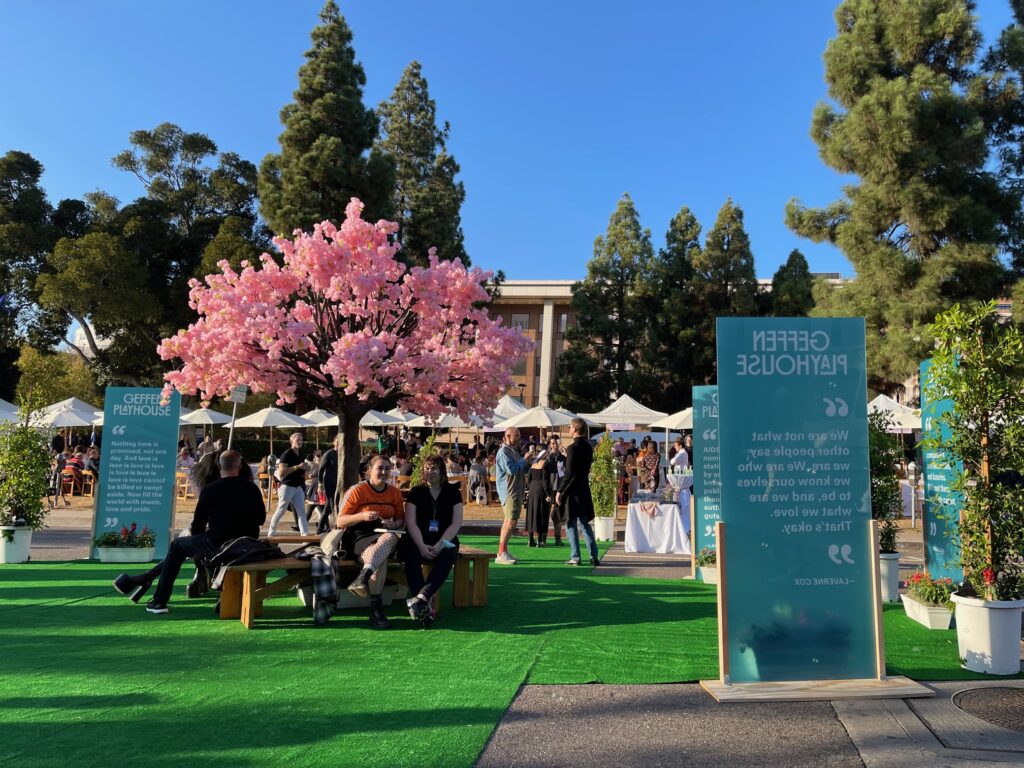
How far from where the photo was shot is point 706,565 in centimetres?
888

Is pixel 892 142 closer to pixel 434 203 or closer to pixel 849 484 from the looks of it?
pixel 849 484

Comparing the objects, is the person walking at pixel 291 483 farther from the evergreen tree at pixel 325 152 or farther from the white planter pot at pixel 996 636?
the evergreen tree at pixel 325 152

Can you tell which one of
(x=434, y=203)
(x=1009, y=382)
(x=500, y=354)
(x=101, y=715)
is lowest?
(x=101, y=715)

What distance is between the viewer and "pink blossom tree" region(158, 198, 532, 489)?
315 inches

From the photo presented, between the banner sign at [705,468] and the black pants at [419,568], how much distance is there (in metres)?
3.73

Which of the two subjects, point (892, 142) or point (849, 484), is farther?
point (892, 142)

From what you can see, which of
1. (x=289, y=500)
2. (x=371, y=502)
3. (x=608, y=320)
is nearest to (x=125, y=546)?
(x=289, y=500)

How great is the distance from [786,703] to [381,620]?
320 cm

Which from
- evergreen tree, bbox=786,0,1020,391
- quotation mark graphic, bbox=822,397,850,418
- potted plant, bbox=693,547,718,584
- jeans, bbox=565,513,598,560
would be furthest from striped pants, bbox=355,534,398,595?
evergreen tree, bbox=786,0,1020,391

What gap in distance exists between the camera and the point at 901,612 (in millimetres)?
7113

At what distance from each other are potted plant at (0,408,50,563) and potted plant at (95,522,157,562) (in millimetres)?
925

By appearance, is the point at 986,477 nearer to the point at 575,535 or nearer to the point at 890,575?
the point at 890,575

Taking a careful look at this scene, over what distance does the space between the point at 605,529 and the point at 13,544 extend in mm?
8462

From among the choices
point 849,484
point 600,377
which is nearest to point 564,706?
point 849,484
